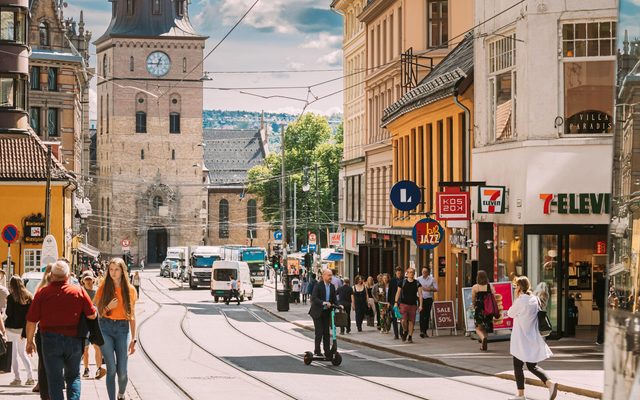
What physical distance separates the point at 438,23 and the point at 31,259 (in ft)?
68.9

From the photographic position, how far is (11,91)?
54.6 meters

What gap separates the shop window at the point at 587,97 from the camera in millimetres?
23688

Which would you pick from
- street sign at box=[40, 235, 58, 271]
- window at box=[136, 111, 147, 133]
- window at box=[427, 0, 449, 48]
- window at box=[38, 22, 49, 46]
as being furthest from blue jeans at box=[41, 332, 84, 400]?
window at box=[136, 111, 147, 133]

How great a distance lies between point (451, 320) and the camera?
95.6 feet

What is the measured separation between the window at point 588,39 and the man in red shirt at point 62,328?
14.2 meters

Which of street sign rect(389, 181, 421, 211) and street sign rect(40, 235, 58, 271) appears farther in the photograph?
street sign rect(40, 235, 58, 271)

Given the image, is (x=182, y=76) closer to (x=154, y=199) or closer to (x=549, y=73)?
(x=154, y=199)

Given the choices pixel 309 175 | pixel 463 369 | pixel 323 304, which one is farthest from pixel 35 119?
pixel 463 369

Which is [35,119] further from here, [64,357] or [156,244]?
[64,357]

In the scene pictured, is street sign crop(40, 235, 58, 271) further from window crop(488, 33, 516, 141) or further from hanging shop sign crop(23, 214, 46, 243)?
hanging shop sign crop(23, 214, 46, 243)

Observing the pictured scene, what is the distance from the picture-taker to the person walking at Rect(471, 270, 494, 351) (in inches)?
922

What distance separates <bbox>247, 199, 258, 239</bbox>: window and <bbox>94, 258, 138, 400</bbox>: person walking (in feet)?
451

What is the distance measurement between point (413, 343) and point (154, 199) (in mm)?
109551

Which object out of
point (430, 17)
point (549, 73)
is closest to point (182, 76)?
point (430, 17)
